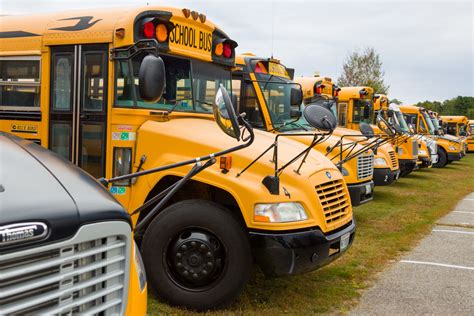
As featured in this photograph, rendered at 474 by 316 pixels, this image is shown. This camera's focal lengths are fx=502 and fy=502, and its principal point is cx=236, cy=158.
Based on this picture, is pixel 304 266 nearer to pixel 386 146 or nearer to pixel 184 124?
pixel 184 124

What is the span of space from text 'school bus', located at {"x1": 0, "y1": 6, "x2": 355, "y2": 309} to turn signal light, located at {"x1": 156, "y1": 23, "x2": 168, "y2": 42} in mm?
11

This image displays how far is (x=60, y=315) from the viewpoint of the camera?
184cm

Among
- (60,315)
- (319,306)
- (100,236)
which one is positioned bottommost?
(319,306)

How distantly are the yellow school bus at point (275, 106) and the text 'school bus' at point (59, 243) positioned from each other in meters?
5.46

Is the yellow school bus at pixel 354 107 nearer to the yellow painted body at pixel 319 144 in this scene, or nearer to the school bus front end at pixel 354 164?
the school bus front end at pixel 354 164

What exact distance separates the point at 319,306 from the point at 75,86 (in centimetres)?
293

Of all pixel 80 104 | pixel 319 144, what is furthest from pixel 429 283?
pixel 80 104

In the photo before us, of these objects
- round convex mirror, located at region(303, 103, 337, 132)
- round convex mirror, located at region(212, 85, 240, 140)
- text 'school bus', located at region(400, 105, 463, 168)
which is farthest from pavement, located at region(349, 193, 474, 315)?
text 'school bus', located at region(400, 105, 463, 168)

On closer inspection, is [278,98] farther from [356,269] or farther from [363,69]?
[363,69]

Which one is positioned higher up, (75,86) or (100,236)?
(75,86)

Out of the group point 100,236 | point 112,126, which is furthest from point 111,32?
point 100,236

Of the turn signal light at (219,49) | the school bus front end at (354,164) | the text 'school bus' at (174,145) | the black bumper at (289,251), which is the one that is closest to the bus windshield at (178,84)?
the text 'school bus' at (174,145)

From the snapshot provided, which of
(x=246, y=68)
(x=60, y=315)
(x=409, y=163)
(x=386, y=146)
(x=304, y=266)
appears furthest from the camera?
(x=409, y=163)

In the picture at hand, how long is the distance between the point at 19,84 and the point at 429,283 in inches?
179
